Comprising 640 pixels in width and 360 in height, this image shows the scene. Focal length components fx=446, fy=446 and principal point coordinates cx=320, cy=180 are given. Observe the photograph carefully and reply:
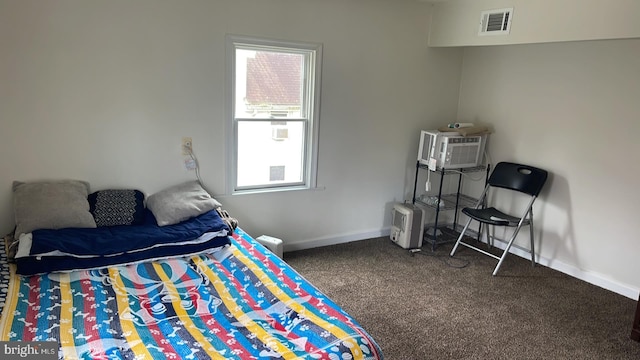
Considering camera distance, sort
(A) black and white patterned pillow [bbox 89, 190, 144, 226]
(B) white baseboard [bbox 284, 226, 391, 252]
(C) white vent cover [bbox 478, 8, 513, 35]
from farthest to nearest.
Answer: (B) white baseboard [bbox 284, 226, 391, 252], (C) white vent cover [bbox 478, 8, 513, 35], (A) black and white patterned pillow [bbox 89, 190, 144, 226]

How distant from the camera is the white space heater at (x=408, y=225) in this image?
4023 mm

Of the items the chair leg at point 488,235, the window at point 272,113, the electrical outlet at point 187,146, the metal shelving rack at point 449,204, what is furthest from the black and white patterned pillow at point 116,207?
the chair leg at point 488,235

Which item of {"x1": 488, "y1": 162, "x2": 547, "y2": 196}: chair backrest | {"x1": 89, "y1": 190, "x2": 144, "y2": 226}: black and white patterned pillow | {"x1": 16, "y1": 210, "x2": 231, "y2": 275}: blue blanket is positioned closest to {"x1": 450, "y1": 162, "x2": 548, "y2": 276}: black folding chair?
{"x1": 488, "y1": 162, "x2": 547, "y2": 196}: chair backrest

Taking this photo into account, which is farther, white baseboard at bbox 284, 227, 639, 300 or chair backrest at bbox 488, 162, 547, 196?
chair backrest at bbox 488, 162, 547, 196

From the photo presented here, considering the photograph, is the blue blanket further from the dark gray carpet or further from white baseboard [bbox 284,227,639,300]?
white baseboard [bbox 284,227,639,300]

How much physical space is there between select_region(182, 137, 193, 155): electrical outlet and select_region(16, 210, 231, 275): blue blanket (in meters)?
0.53

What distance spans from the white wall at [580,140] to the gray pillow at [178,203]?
276 cm

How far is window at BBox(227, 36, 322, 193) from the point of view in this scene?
347 cm

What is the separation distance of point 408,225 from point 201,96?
6.86 ft

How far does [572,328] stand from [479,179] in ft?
5.99

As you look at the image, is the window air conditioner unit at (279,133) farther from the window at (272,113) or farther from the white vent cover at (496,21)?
the white vent cover at (496,21)

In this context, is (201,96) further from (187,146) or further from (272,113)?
(272,113)

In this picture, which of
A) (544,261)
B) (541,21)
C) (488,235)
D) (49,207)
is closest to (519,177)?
(488,235)

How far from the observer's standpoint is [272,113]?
12.0 ft
